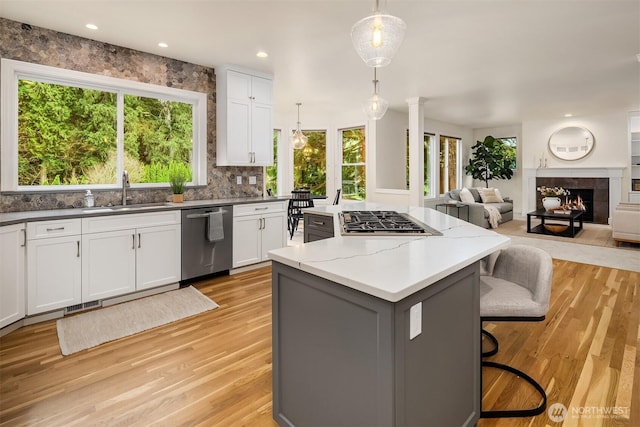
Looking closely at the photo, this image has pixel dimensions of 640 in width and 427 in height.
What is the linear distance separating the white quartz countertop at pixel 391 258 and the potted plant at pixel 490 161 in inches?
346

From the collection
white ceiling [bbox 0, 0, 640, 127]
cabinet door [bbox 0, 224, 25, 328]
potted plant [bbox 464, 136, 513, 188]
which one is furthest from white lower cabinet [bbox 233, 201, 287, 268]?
potted plant [bbox 464, 136, 513, 188]

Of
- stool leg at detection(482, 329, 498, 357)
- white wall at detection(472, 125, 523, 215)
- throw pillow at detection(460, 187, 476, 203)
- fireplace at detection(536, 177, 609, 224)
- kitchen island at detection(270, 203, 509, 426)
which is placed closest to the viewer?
kitchen island at detection(270, 203, 509, 426)

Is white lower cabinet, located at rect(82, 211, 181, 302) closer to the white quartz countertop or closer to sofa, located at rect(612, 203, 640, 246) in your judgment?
the white quartz countertop

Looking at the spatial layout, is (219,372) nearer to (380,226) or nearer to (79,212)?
(380,226)

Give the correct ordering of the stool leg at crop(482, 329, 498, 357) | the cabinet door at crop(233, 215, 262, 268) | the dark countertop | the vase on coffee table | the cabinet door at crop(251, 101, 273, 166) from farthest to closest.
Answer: the vase on coffee table
the cabinet door at crop(251, 101, 273, 166)
the cabinet door at crop(233, 215, 262, 268)
the dark countertop
the stool leg at crop(482, 329, 498, 357)

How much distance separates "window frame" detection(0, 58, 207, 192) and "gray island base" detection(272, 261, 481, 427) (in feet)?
10.4

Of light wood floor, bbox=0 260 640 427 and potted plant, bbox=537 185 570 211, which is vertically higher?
potted plant, bbox=537 185 570 211

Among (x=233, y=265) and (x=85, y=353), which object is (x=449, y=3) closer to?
(x=233, y=265)

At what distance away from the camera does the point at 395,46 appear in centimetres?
219

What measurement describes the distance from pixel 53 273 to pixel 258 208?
2.21 metres

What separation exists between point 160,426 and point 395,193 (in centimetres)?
603

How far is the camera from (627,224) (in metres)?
5.51

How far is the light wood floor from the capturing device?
180 cm

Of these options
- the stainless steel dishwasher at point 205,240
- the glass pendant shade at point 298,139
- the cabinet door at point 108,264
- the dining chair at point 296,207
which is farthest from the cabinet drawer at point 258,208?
the glass pendant shade at point 298,139
